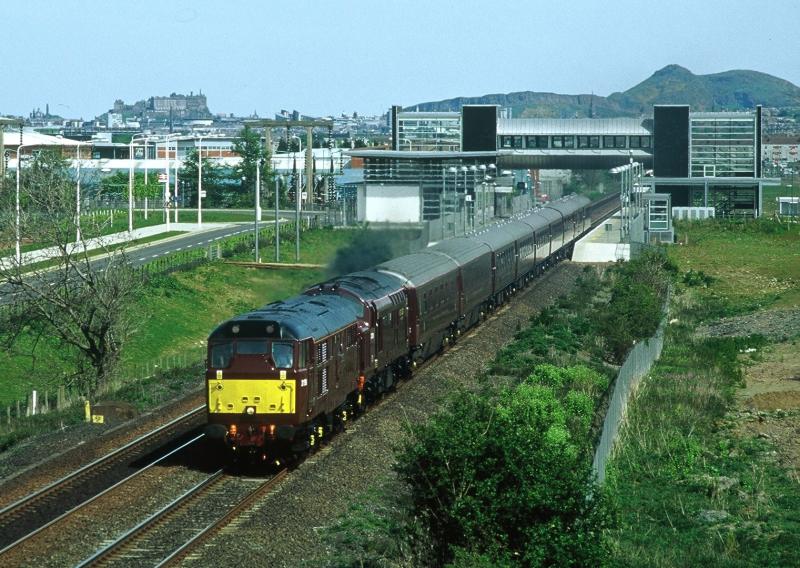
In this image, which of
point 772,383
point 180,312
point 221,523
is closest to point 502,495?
point 221,523

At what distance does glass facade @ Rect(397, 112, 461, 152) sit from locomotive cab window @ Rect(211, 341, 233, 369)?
91375 mm

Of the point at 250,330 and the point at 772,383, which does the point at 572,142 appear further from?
the point at 250,330

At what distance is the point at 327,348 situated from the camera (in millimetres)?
27562

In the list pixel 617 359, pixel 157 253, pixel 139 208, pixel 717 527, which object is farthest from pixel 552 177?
pixel 717 527

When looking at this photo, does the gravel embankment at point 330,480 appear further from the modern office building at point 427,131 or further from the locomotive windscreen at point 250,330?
the modern office building at point 427,131

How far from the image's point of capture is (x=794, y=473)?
27.2m

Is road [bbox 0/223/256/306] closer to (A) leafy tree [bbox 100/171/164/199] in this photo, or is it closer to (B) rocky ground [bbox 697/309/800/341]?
(A) leafy tree [bbox 100/171/164/199]

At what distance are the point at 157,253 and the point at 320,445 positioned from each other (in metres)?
48.0

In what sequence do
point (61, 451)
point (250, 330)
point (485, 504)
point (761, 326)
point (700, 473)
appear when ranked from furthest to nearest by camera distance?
point (761, 326)
point (61, 451)
point (700, 473)
point (250, 330)
point (485, 504)

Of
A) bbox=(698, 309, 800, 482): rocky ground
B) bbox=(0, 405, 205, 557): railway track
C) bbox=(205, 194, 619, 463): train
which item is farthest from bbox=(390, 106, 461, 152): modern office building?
bbox=(0, 405, 205, 557): railway track

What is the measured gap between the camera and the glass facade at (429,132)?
117 meters

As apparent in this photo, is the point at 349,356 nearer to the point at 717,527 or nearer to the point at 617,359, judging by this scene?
the point at 717,527

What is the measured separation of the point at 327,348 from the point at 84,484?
229 inches

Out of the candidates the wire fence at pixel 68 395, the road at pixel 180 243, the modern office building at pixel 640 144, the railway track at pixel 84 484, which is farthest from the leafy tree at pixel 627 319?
the modern office building at pixel 640 144
